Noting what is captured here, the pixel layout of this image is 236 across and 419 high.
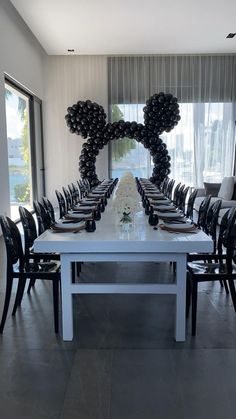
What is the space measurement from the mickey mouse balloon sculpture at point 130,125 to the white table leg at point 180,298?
21.3 ft

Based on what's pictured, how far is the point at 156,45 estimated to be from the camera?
8625 mm

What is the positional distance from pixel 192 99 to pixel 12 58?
16.0 ft

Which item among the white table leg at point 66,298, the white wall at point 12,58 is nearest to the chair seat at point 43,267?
→ the white table leg at point 66,298

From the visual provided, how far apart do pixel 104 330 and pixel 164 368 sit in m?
0.63

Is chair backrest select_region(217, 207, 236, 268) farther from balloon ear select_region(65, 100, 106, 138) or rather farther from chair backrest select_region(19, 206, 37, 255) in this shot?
balloon ear select_region(65, 100, 106, 138)

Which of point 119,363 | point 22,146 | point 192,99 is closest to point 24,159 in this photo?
point 22,146

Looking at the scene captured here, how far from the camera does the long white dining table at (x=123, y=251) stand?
2.33 m

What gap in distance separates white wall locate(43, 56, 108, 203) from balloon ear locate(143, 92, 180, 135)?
163cm

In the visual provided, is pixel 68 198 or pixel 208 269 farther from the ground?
pixel 68 198

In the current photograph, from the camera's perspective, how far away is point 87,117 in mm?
→ 8680

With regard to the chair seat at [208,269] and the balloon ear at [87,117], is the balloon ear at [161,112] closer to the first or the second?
the balloon ear at [87,117]

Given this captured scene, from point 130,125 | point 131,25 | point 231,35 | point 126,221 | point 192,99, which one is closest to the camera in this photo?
point 126,221

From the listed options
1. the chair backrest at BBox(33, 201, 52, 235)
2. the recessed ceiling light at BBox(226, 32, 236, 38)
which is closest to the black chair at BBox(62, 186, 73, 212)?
the chair backrest at BBox(33, 201, 52, 235)

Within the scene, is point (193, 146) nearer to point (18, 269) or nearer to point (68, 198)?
point (68, 198)
